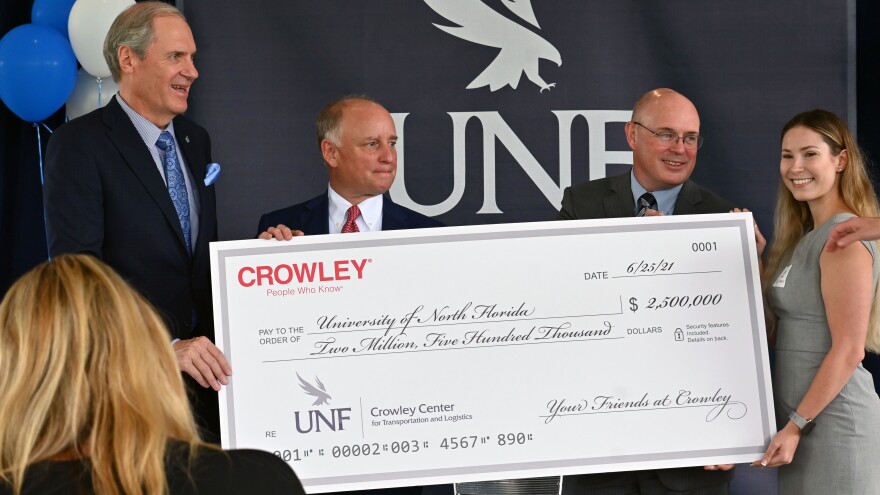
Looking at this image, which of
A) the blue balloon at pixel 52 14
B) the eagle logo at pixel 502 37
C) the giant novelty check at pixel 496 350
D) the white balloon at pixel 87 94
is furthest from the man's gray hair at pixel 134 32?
the eagle logo at pixel 502 37

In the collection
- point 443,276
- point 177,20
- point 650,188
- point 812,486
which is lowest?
point 812,486


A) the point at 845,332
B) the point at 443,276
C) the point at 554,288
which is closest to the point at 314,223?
the point at 443,276

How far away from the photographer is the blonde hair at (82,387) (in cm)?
142

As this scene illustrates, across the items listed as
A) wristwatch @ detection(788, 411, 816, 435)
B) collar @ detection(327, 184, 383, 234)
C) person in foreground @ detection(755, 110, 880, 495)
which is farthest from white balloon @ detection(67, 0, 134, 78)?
wristwatch @ detection(788, 411, 816, 435)

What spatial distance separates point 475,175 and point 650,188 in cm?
122

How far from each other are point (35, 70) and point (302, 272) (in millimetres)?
1665

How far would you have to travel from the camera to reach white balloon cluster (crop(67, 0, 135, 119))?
159 inches

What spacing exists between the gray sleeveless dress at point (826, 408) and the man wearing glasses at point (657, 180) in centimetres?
41

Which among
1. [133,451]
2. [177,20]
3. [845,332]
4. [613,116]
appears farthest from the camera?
[613,116]

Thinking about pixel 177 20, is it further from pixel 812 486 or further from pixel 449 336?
pixel 812 486

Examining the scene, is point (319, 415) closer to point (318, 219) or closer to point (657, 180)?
point (318, 219)

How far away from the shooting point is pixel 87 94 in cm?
425

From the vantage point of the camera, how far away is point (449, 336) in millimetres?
3051

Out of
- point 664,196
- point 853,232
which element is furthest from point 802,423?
point 664,196
